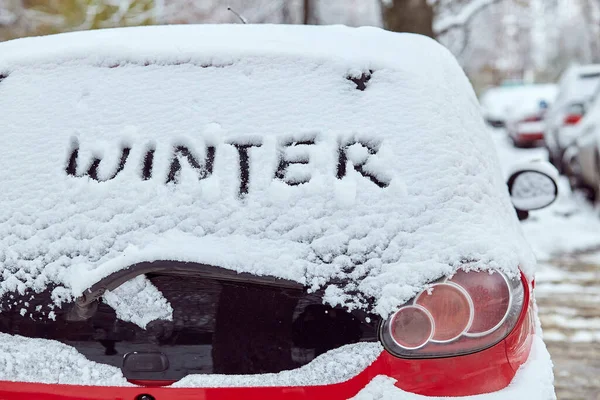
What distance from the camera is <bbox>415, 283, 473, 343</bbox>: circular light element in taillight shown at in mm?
1759

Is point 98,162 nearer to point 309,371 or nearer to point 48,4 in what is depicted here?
point 309,371

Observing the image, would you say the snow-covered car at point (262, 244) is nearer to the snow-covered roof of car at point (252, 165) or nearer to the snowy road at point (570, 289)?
the snow-covered roof of car at point (252, 165)

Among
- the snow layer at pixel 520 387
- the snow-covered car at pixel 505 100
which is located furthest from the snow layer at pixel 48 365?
the snow-covered car at pixel 505 100

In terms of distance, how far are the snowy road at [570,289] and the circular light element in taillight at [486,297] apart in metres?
1.45

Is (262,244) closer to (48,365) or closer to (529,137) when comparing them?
(48,365)

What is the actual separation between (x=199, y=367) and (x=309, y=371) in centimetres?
26

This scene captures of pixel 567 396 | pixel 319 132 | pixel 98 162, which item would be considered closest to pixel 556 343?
pixel 567 396

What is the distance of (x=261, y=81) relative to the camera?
2.11 meters

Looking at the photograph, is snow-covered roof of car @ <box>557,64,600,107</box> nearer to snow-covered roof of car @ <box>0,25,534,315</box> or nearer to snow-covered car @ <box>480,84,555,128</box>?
snow-covered car @ <box>480,84,555,128</box>

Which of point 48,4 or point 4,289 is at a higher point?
point 48,4

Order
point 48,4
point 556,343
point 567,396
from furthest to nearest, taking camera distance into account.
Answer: point 48,4, point 556,343, point 567,396

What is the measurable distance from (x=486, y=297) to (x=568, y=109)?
35.0ft

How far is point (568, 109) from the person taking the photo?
38.1 feet

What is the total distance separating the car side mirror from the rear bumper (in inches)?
51.3
